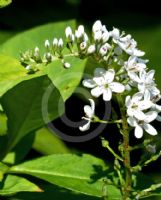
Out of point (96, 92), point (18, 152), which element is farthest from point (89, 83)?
point (18, 152)

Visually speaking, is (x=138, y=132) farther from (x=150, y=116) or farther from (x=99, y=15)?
(x=99, y=15)

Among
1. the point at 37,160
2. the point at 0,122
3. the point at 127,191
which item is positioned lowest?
the point at 127,191

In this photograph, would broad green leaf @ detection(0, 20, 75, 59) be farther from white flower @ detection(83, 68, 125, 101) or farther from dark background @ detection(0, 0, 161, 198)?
dark background @ detection(0, 0, 161, 198)

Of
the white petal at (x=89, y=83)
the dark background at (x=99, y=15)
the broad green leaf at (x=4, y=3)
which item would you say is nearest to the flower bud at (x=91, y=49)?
the white petal at (x=89, y=83)

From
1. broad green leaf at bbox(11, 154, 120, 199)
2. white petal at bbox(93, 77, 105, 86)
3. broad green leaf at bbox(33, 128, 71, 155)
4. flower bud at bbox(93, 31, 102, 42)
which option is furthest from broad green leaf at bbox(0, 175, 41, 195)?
broad green leaf at bbox(33, 128, 71, 155)

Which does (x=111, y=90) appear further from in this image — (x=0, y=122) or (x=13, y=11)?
(x=13, y=11)

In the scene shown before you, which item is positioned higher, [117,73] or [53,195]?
[117,73]

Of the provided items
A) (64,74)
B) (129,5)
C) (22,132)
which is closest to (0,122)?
(22,132)
